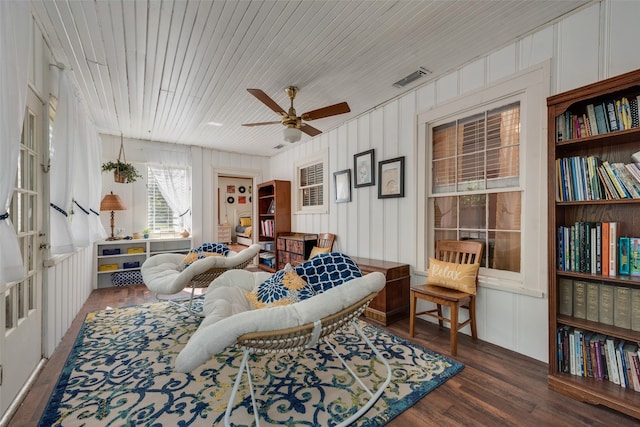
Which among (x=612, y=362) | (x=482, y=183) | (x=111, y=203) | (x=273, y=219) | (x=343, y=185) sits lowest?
(x=612, y=362)

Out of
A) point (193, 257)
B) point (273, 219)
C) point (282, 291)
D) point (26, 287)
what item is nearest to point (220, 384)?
point (282, 291)

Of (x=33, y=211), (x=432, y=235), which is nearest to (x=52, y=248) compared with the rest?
(x=33, y=211)

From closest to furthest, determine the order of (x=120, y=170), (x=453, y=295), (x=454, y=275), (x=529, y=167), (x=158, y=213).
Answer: (x=529, y=167), (x=453, y=295), (x=454, y=275), (x=120, y=170), (x=158, y=213)

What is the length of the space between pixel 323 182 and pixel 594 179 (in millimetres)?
3359

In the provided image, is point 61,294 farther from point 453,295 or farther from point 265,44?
point 453,295

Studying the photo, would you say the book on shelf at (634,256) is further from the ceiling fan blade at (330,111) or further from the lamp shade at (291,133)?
the lamp shade at (291,133)

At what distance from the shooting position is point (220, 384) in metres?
1.88

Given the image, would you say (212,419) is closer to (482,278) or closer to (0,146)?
(0,146)

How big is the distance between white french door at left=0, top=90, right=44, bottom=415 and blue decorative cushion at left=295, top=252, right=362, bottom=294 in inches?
71.0

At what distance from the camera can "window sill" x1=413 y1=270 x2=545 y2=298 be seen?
2191mm

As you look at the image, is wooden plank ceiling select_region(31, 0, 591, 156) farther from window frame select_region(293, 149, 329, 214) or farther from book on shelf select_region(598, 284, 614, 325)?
book on shelf select_region(598, 284, 614, 325)

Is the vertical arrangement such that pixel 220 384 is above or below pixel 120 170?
below

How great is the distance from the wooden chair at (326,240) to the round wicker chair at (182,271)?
1.35m

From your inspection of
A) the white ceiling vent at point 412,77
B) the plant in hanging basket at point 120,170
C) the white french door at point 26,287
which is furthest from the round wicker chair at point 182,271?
the white ceiling vent at point 412,77
